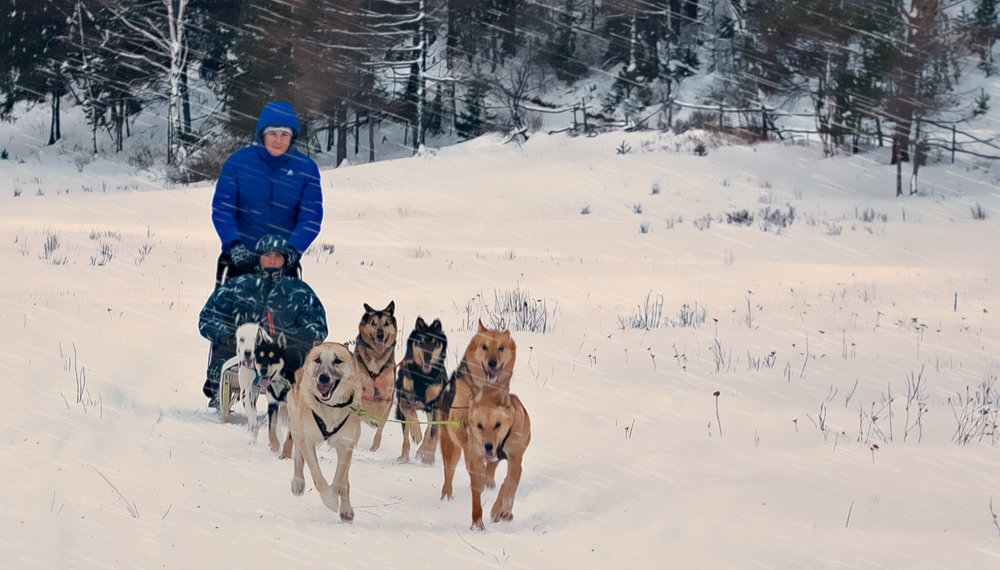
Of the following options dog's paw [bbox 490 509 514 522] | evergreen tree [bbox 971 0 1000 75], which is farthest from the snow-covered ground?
evergreen tree [bbox 971 0 1000 75]

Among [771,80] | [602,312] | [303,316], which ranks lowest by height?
[602,312]

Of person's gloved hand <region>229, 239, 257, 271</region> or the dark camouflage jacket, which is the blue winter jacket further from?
the dark camouflage jacket

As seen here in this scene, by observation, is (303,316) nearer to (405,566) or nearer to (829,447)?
(405,566)

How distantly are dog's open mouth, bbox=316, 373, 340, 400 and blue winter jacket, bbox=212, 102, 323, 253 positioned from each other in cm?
227

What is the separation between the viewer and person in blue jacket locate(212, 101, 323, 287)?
18.3 ft

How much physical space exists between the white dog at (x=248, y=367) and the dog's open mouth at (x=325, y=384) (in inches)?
36.8

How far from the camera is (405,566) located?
138 inches

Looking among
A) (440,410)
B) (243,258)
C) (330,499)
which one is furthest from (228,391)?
(330,499)

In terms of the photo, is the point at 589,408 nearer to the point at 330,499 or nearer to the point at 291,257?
the point at 291,257

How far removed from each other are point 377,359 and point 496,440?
3.79 feet

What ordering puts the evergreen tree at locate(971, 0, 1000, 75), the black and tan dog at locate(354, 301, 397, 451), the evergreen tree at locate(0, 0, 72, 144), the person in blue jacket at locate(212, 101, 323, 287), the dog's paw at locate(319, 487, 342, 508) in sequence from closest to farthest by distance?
the dog's paw at locate(319, 487, 342, 508) < the black and tan dog at locate(354, 301, 397, 451) < the person in blue jacket at locate(212, 101, 323, 287) < the evergreen tree at locate(971, 0, 1000, 75) < the evergreen tree at locate(0, 0, 72, 144)

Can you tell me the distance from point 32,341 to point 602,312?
546 centimetres

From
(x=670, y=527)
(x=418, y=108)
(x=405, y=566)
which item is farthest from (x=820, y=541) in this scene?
(x=418, y=108)

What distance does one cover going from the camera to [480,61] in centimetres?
4197
